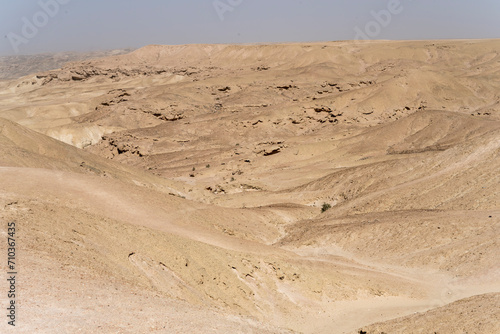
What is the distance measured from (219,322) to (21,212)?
549 cm

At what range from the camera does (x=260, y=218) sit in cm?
1875

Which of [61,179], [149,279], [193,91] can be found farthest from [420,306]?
[193,91]

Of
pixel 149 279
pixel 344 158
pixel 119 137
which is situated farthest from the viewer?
pixel 119 137

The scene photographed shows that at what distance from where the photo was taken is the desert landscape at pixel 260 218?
796cm

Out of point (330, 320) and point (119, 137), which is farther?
point (119, 137)

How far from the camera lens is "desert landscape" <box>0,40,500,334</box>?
26.1 feet

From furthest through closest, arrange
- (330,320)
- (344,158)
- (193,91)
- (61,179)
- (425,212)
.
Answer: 1. (193,91)
2. (344,158)
3. (425,212)
4. (61,179)
5. (330,320)

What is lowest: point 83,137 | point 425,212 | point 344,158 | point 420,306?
point 420,306

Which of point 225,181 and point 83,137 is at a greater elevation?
point 83,137

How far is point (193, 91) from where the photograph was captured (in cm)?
5228

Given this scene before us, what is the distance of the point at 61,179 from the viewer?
46.2 feet

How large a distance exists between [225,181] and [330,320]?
1823cm

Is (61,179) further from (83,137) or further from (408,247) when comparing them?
(83,137)

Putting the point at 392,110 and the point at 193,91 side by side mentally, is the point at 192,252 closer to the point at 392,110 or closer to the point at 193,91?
the point at 392,110
